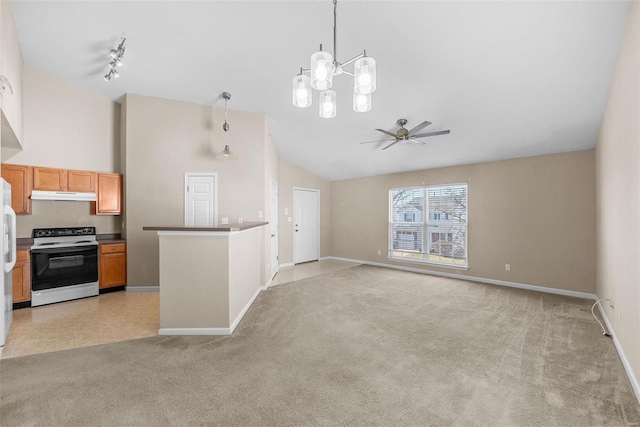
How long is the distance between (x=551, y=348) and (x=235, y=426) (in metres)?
2.96

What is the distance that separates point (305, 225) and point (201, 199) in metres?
3.16

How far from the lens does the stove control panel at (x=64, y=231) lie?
4266 millimetres

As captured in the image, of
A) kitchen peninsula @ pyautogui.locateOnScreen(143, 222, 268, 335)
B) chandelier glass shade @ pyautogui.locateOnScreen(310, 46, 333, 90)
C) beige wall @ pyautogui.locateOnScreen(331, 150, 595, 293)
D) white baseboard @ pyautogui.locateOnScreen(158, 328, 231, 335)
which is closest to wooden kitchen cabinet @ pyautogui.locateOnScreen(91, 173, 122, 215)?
kitchen peninsula @ pyautogui.locateOnScreen(143, 222, 268, 335)

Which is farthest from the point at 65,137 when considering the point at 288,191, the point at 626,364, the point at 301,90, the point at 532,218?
the point at 532,218

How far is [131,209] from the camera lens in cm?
469

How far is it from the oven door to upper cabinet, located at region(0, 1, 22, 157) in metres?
1.49

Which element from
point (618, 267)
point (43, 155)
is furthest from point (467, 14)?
point (43, 155)

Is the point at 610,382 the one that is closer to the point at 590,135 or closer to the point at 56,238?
the point at 590,135

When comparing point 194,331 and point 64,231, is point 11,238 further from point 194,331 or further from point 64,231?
point 194,331

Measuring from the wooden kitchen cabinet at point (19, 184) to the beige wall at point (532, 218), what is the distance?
6.70 metres

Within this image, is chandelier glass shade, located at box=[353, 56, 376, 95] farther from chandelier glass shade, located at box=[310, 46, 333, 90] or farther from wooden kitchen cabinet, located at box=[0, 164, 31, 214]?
wooden kitchen cabinet, located at box=[0, 164, 31, 214]

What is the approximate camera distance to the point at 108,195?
467cm

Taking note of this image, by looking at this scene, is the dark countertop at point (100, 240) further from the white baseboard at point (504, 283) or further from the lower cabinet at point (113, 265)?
the white baseboard at point (504, 283)

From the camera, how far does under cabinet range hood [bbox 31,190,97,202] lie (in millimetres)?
4066
